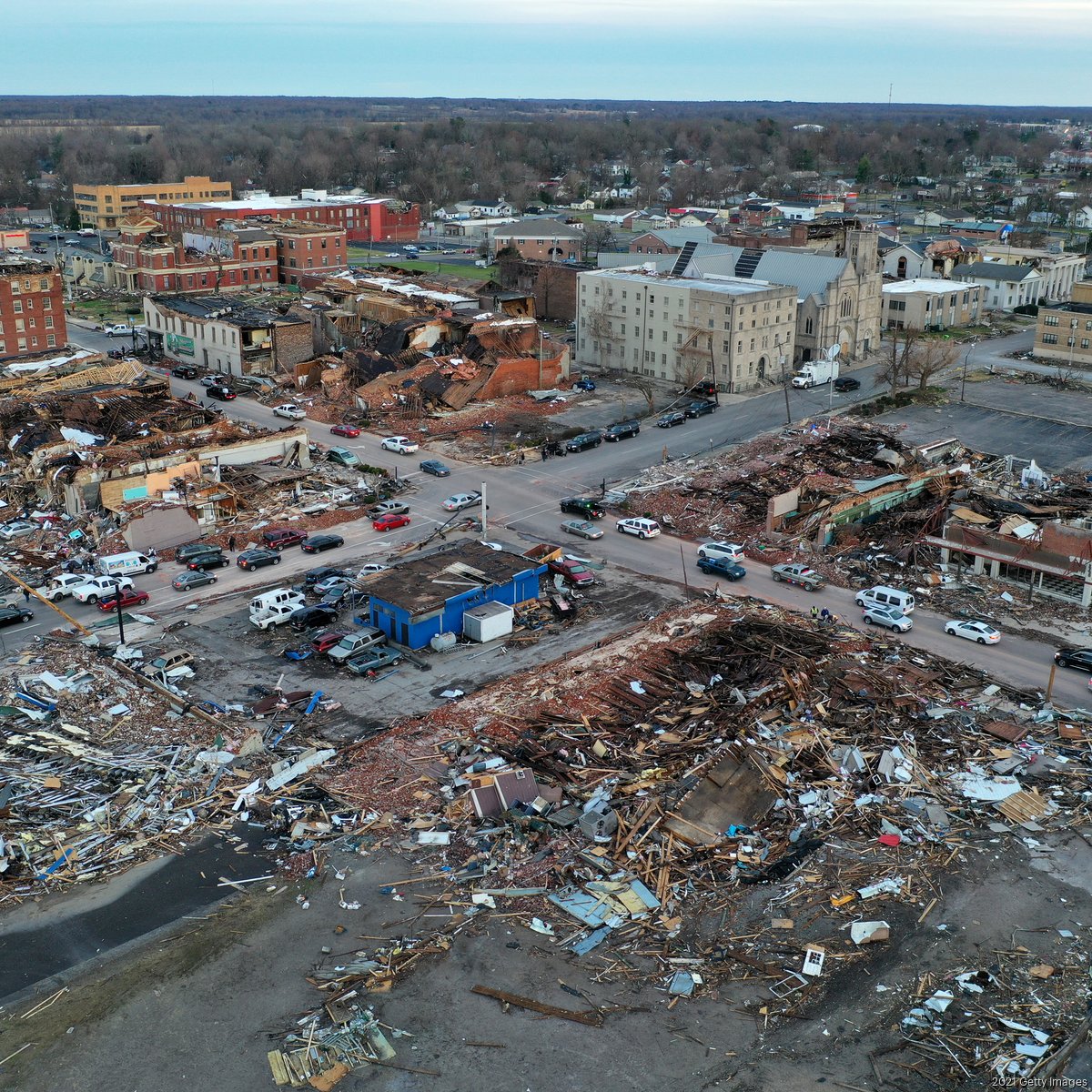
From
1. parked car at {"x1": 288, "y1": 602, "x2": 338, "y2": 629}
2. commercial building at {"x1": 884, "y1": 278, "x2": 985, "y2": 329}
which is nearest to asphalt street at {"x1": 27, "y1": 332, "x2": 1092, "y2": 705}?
parked car at {"x1": 288, "y1": 602, "x2": 338, "y2": 629}

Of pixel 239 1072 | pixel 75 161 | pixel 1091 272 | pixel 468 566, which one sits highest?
pixel 75 161

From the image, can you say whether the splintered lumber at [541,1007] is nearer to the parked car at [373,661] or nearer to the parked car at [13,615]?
the parked car at [373,661]

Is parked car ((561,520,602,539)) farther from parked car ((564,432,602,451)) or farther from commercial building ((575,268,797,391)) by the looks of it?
commercial building ((575,268,797,391))

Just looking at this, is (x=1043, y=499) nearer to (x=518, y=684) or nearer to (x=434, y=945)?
(x=518, y=684)

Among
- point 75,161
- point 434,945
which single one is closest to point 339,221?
point 75,161

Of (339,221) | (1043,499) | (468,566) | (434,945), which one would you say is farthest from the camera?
(339,221)

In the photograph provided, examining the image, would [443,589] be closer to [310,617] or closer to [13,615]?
[310,617]
